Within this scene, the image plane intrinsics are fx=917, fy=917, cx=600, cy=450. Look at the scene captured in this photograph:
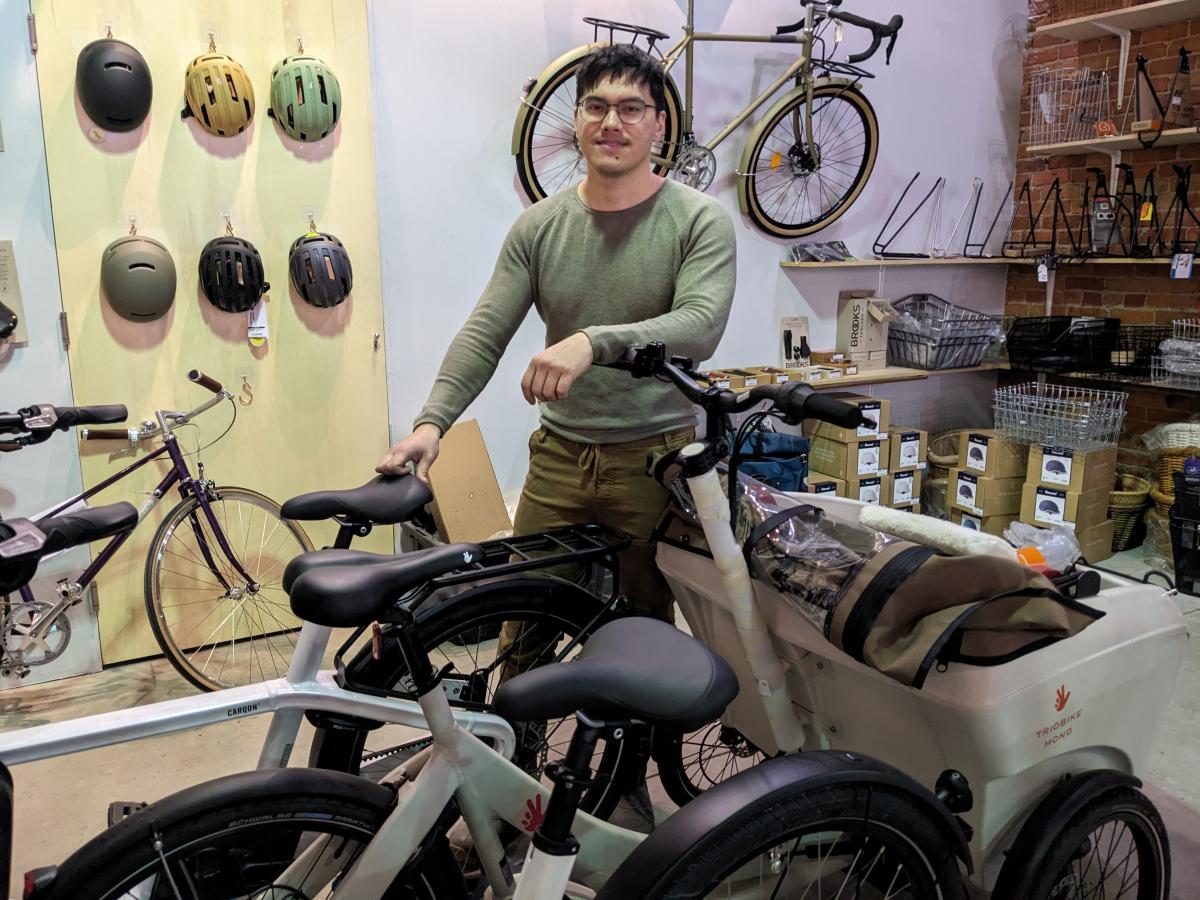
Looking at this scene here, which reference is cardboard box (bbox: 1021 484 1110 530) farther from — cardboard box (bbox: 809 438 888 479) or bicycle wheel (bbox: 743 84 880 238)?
bicycle wheel (bbox: 743 84 880 238)

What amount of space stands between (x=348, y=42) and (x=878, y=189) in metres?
2.77

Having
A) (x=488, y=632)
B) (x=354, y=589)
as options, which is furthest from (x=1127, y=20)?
(x=354, y=589)

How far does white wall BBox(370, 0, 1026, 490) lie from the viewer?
3.47m

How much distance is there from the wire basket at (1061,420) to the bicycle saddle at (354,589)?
3.65 meters

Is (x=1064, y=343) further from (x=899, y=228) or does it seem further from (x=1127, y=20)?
(x=1127, y=20)

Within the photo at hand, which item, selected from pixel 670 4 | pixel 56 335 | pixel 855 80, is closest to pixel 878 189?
pixel 855 80

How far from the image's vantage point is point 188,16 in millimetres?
2980

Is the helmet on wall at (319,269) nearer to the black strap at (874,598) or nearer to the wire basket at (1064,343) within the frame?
the black strap at (874,598)

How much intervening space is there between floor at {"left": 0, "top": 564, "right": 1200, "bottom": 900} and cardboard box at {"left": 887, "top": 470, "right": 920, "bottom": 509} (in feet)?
5.07

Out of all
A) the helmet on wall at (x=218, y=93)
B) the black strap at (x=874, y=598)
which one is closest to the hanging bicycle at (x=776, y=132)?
the helmet on wall at (x=218, y=93)

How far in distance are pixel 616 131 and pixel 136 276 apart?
190cm

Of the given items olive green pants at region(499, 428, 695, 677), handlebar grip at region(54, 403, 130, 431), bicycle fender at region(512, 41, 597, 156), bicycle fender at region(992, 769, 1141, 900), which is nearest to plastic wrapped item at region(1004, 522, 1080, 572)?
bicycle fender at region(992, 769, 1141, 900)

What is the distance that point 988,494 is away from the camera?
4289 millimetres

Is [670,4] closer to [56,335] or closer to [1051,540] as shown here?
[56,335]
